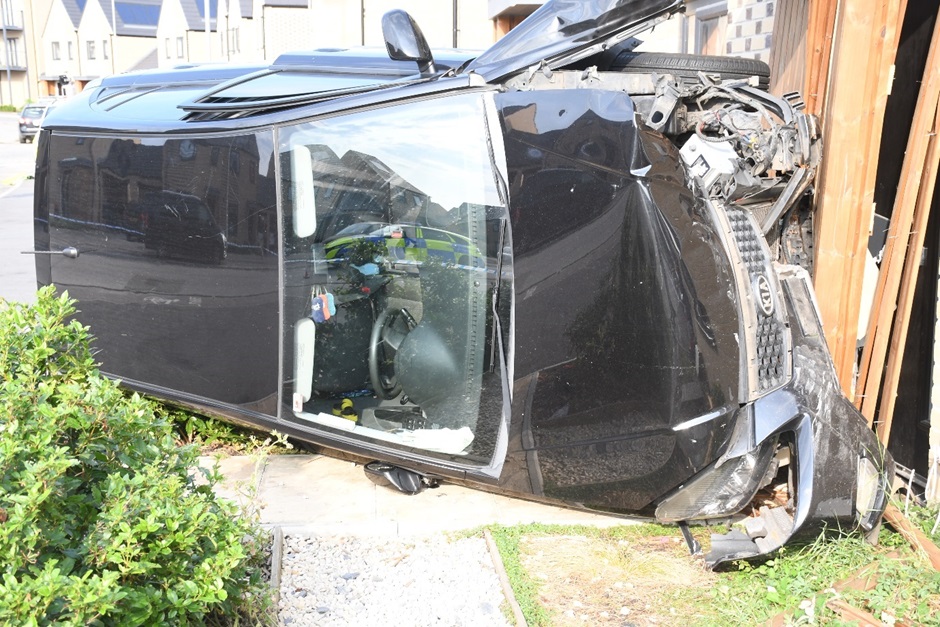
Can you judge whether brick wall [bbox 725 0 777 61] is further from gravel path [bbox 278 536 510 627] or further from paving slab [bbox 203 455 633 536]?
gravel path [bbox 278 536 510 627]

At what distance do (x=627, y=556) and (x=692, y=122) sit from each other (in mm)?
1847

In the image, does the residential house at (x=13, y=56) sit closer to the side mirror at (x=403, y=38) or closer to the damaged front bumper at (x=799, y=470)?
the side mirror at (x=403, y=38)

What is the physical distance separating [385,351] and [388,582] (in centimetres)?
108

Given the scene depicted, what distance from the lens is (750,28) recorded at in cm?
629

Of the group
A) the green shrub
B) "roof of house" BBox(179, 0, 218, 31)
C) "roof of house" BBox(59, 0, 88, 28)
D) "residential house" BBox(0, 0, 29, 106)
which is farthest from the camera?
"residential house" BBox(0, 0, 29, 106)

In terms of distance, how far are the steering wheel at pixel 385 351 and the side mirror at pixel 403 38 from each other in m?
1.14

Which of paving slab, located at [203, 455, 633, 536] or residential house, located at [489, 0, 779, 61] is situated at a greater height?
residential house, located at [489, 0, 779, 61]

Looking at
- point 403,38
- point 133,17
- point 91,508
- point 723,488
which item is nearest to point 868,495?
point 723,488

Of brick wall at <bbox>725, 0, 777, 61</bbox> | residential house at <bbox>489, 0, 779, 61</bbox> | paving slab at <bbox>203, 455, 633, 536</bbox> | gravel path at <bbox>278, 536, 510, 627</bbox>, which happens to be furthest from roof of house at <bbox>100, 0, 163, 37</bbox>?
gravel path at <bbox>278, 536, 510, 627</bbox>

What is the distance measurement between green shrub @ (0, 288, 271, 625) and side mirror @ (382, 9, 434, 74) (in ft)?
5.91

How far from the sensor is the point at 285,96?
14.2ft

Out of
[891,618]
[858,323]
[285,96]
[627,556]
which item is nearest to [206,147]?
[285,96]

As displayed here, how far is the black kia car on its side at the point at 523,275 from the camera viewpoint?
3.43 meters

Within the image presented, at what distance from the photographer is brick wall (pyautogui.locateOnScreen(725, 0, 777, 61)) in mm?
6000
